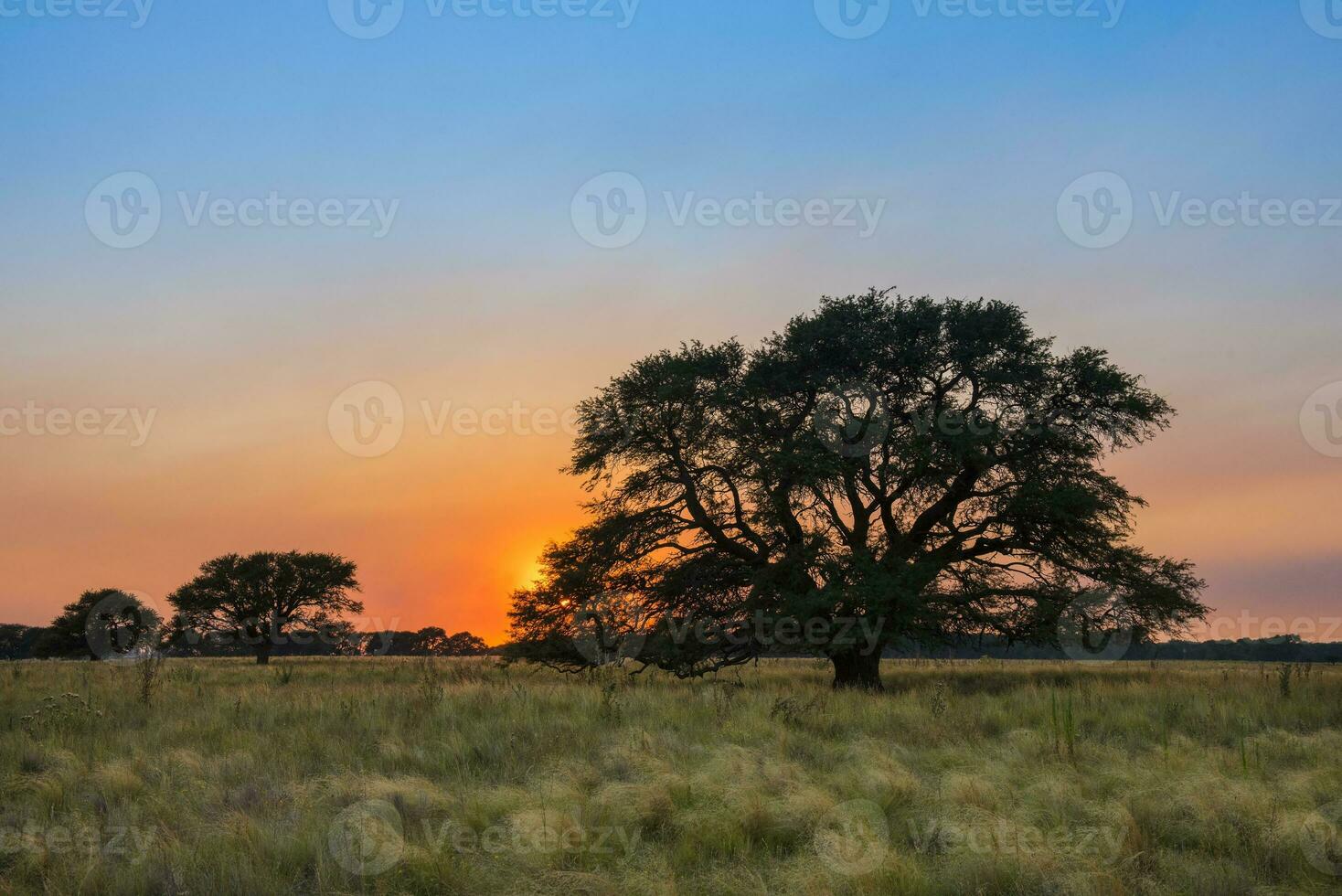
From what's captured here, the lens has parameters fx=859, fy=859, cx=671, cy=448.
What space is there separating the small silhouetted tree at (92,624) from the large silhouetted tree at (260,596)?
642 inches

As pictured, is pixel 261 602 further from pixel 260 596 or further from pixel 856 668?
pixel 856 668

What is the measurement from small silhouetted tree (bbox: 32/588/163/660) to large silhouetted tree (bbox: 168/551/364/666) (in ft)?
53.5

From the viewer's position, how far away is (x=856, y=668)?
69.2 feet

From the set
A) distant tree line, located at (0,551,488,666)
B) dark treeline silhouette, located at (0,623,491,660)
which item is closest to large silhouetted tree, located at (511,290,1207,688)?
dark treeline silhouette, located at (0,623,491,660)

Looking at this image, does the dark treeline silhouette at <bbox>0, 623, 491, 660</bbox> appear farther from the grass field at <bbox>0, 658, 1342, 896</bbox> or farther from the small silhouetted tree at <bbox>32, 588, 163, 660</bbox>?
the grass field at <bbox>0, 658, 1342, 896</bbox>

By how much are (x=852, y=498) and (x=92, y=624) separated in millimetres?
69938

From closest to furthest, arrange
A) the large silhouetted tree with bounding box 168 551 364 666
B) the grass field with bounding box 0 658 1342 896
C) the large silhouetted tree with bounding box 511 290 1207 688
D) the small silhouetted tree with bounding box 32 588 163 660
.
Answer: the grass field with bounding box 0 658 1342 896 < the large silhouetted tree with bounding box 511 290 1207 688 < the large silhouetted tree with bounding box 168 551 364 666 < the small silhouetted tree with bounding box 32 588 163 660

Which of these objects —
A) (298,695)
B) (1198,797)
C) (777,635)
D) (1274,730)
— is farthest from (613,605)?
(1198,797)

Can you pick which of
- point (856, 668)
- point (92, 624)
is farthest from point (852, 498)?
point (92, 624)

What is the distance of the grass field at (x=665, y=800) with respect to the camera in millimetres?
5844

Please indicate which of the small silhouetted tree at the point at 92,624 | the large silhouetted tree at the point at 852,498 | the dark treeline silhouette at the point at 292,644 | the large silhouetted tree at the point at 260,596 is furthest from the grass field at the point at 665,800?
the small silhouetted tree at the point at 92,624

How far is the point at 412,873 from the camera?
596 centimetres

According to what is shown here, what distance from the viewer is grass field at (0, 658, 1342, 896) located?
230 inches

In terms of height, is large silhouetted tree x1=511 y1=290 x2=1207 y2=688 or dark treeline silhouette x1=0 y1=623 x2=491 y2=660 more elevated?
large silhouetted tree x1=511 y1=290 x2=1207 y2=688
